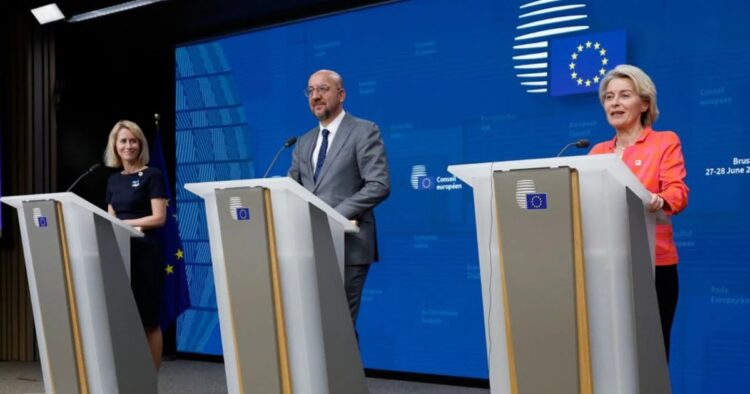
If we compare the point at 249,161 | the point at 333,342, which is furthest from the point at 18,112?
the point at 333,342

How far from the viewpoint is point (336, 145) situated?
310 centimetres

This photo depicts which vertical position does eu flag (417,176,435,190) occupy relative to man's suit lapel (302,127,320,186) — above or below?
below

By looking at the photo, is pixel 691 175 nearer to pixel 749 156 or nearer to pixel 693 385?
pixel 749 156

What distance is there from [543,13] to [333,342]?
2646 millimetres

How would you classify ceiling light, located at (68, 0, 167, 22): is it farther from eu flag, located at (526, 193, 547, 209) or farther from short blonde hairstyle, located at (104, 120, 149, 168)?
eu flag, located at (526, 193, 547, 209)

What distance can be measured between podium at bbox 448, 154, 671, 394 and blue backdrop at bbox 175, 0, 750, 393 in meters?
1.99

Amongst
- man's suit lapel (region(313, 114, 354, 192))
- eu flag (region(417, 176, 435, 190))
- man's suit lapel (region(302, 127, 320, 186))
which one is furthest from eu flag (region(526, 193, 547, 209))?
eu flag (region(417, 176, 435, 190))

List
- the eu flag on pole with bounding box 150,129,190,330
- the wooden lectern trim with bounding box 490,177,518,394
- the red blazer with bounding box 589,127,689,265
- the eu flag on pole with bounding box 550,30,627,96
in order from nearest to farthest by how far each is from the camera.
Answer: the wooden lectern trim with bounding box 490,177,518,394, the red blazer with bounding box 589,127,689,265, the eu flag on pole with bounding box 550,30,627,96, the eu flag on pole with bounding box 150,129,190,330

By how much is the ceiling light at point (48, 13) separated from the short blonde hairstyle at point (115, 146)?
2.30 metres

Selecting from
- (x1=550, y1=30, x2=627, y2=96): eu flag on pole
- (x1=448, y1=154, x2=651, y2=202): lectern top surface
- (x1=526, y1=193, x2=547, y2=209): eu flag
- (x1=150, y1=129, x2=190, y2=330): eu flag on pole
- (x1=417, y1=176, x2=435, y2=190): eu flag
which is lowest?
(x1=150, y1=129, x2=190, y2=330): eu flag on pole

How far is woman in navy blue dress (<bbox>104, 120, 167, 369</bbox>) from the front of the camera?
12.3 ft

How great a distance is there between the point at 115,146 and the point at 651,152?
104 inches

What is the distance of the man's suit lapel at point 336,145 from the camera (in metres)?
3.08

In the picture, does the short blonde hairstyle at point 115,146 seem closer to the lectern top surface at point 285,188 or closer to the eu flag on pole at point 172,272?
the lectern top surface at point 285,188
